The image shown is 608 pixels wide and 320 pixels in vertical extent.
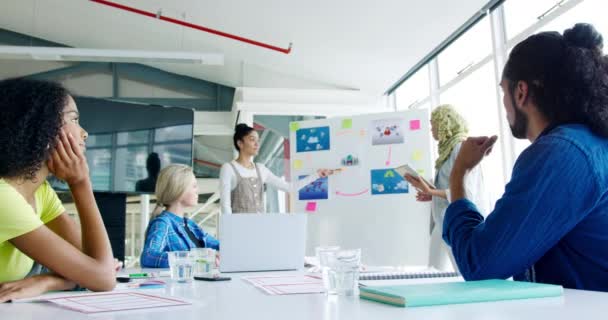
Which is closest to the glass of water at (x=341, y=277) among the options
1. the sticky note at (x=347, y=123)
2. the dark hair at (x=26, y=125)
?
the dark hair at (x=26, y=125)

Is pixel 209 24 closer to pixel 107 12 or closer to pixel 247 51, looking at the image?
pixel 247 51

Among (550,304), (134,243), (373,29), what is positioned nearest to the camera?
(550,304)

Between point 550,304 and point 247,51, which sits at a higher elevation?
point 247,51

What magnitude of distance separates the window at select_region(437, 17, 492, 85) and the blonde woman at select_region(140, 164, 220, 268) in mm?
2883

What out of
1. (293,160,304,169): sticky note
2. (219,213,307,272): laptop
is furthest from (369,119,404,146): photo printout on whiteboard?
(219,213,307,272): laptop

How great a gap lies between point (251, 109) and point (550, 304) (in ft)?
18.3

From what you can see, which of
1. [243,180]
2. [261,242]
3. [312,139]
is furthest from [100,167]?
[261,242]

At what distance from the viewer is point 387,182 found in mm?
4297

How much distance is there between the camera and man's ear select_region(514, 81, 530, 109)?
3.65 ft

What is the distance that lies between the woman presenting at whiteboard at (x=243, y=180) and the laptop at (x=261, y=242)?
75.9 inches

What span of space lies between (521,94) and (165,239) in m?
1.53

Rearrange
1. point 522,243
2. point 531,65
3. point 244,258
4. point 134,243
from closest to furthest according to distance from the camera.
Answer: point 522,243 → point 531,65 → point 244,258 → point 134,243

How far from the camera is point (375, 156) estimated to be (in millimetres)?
4359

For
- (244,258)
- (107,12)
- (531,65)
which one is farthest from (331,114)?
(531,65)
